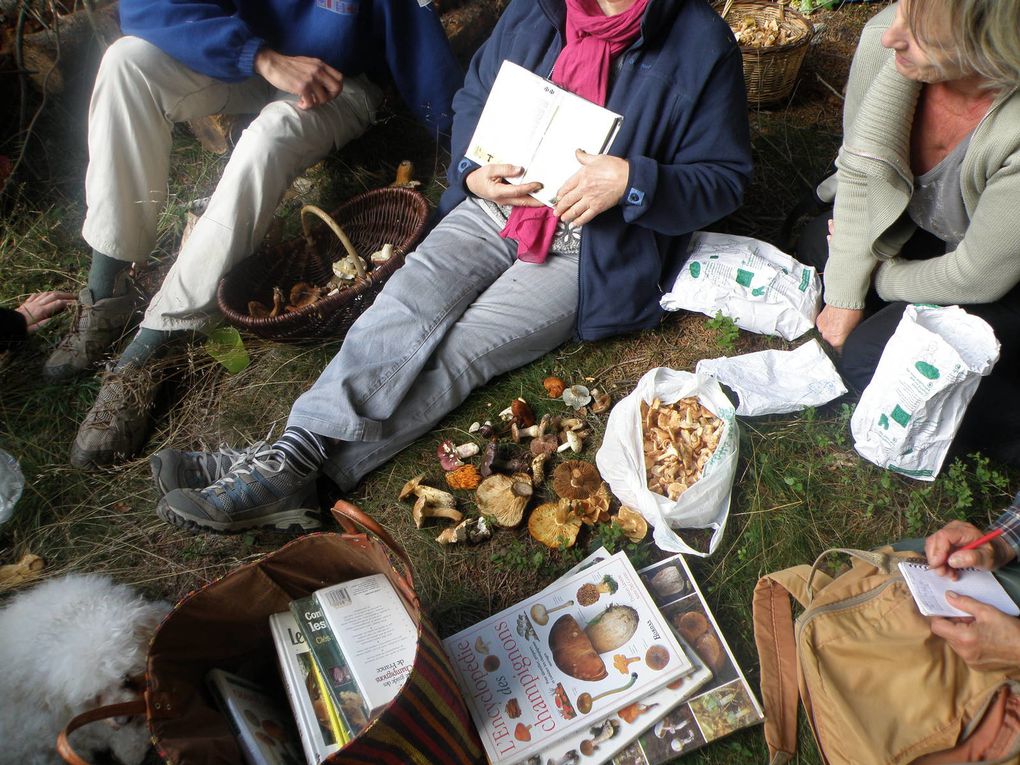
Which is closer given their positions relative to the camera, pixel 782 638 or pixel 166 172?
pixel 782 638

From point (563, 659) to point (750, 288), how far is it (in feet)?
4.55

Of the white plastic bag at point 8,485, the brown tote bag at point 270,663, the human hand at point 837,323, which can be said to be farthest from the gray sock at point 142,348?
the human hand at point 837,323

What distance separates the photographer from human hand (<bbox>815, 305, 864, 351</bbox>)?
2215 mm

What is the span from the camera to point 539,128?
2119mm

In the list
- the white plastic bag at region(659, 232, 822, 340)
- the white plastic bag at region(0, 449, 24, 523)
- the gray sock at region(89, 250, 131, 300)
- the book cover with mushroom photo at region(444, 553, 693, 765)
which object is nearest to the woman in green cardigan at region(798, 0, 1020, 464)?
the white plastic bag at region(659, 232, 822, 340)

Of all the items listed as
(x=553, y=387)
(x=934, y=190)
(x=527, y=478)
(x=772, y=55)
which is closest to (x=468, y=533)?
(x=527, y=478)

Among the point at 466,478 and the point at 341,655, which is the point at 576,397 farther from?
the point at 341,655

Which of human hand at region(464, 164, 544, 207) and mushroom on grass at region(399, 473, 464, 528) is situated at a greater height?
human hand at region(464, 164, 544, 207)

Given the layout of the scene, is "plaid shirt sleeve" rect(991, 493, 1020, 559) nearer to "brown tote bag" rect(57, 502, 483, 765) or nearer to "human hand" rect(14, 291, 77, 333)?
"brown tote bag" rect(57, 502, 483, 765)

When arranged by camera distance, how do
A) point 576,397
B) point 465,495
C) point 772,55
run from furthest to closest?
1. point 772,55
2. point 576,397
3. point 465,495

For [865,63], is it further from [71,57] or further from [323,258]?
[71,57]

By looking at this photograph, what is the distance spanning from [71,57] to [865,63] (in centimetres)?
365

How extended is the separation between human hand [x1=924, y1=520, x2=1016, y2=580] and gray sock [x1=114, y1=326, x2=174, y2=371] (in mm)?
2636

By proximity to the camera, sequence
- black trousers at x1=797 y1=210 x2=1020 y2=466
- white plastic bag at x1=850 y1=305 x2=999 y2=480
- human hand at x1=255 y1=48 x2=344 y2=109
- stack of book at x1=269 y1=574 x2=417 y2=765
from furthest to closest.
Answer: human hand at x1=255 y1=48 x2=344 y2=109
black trousers at x1=797 y1=210 x2=1020 y2=466
white plastic bag at x1=850 y1=305 x2=999 y2=480
stack of book at x1=269 y1=574 x2=417 y2=765
